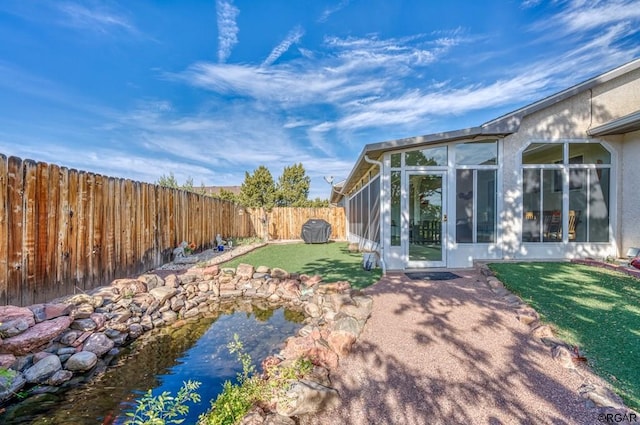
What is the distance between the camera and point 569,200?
21.9ft

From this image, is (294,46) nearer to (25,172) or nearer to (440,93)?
(440,93)

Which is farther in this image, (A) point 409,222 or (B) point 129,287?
(A) point 409,222

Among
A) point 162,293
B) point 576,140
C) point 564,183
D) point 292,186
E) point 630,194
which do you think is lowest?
point 162,293

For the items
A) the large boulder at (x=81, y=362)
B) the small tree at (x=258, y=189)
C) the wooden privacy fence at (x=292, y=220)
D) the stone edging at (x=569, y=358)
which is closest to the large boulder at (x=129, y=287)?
the large boulder at (x=81, y=362)

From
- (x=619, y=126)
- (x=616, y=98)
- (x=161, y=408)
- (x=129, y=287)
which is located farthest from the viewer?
(x=616, y=98)

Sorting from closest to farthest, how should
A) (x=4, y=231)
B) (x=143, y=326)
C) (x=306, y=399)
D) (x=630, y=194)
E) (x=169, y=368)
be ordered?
(x=306, y=399), (x=169, y=368), (x=4, y=231), (x=143, y=326), (x=630, y=194)

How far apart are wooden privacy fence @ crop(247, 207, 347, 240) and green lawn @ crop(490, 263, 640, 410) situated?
11057 mm

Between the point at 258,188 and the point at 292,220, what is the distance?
6140 mm

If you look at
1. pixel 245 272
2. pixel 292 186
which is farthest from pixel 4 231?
pixel 292 186

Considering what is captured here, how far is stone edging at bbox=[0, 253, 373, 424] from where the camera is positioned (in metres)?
2.84

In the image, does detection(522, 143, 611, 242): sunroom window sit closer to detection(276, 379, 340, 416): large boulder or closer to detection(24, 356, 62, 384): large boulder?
detection(276, 379, 340, 416): large boulder

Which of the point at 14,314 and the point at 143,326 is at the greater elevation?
the point at 14,314

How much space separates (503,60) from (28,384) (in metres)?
12.3

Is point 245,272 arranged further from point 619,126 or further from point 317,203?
point 317,203
